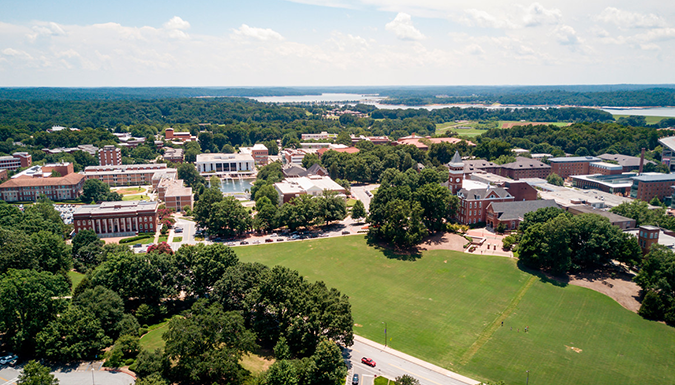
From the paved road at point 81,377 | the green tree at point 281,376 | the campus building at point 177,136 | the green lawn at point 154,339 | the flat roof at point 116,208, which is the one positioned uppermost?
the campus building at point 177,136

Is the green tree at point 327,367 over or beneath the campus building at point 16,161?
beneath

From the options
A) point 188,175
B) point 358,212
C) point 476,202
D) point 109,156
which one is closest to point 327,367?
point 358,212

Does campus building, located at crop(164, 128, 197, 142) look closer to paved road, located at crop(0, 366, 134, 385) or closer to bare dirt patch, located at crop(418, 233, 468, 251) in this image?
bare dirt patch, located at crop(418, 233, 468, 251)

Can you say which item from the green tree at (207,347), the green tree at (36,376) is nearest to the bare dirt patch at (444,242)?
the green tree at (207,347)

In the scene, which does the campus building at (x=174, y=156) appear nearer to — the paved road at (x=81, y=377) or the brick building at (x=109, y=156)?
the brick building at (x=109, y=156)

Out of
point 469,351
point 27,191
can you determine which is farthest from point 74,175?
point 469,351

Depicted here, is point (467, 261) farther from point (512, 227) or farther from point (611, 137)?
point (611, 137)
